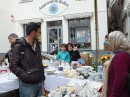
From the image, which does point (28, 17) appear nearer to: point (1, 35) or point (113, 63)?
point (1, 35)

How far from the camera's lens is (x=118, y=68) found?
1.74 meters

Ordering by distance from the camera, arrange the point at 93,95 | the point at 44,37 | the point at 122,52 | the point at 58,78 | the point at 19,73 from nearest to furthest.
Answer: the point at 122,52 → the point at 93,95 → the point at 19,73 → the point at 58,78 → the point at 44,37

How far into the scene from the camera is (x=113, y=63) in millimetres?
1817

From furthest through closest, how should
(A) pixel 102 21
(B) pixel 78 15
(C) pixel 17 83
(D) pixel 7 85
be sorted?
(B) pixel 78 15, (A) pixel 102 21, (C) pixel 17 83, (D) pixel 7 85

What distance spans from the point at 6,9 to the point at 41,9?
Result: 2.25 metres

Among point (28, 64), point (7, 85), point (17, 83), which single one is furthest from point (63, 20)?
point (28, 64)

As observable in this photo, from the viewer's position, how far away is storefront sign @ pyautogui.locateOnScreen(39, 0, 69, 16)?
10.7 m

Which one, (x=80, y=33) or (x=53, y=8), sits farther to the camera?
(x=53, y=8)

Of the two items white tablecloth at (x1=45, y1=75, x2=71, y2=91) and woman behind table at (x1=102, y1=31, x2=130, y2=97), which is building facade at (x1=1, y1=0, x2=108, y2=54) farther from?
woman behind table at (x1=102, y1=31, x2=130, y2=97)

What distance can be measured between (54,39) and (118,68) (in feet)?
31.0

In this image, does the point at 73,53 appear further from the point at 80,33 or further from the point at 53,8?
the point at 53,8

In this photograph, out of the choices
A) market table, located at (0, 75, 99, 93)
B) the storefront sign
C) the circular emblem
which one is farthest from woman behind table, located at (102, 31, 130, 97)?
the circular emblem

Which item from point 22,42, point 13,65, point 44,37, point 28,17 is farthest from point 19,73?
point 28,17

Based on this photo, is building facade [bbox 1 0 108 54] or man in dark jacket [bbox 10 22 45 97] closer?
man in dark jacket [bbox 10 22 45 97]
